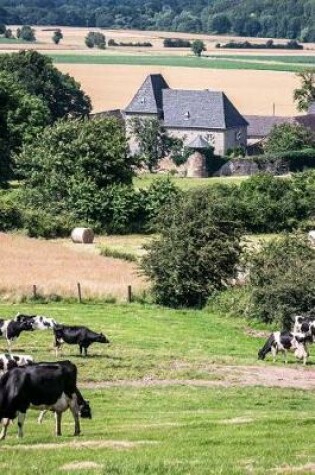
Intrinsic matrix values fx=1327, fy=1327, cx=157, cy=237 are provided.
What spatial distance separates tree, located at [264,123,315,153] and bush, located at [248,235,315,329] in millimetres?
63912

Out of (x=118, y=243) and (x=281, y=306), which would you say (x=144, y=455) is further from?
(x=118, y=243)

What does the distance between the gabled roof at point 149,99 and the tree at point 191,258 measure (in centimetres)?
7611

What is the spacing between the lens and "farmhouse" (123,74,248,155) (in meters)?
114

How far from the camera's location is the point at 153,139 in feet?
359

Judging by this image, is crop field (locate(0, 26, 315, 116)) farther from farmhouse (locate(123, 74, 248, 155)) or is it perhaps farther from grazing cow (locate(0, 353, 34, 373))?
grazing cow (locate(0, 353, 34, 373))

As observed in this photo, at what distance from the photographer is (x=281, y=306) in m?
38.7

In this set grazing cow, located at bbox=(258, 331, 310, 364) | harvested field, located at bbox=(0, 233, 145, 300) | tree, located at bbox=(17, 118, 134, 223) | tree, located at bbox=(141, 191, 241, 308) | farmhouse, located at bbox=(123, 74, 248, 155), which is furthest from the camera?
farmhouse, located at bbox=(123, 74, 248, 155)

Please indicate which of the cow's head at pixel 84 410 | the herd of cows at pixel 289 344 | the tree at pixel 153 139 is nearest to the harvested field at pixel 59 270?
the herd of cows at pixel 289 344

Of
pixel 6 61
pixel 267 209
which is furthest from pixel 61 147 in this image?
pixel 6 61

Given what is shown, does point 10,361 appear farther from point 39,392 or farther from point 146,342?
point 146,342

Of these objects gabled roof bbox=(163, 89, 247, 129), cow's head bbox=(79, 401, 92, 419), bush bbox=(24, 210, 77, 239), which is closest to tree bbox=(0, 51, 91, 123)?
gabled roof bbox=(163, 89, 247, 129)

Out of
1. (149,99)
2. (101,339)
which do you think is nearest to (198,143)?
(149,99)

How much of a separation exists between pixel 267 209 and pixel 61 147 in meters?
11.1

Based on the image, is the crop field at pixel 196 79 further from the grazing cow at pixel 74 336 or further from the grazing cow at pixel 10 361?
the grazing cow at pixel 10 361
